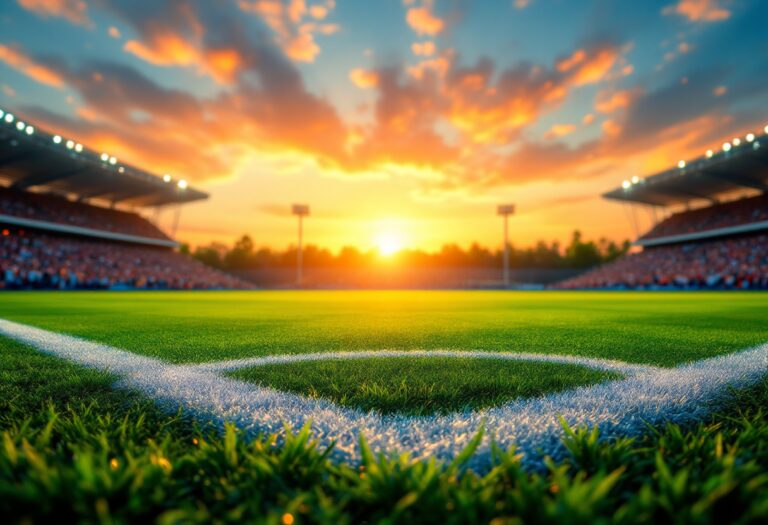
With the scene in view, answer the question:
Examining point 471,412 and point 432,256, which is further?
point 432,256

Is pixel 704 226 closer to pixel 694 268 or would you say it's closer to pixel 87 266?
pixel 694 268

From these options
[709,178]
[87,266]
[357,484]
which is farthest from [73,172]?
[709,178]

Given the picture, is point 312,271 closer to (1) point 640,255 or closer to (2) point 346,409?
(1) point 640,255

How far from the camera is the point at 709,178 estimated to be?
32031 millimetres

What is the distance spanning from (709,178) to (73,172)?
1830 inches

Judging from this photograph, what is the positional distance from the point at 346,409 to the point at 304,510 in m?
0.94

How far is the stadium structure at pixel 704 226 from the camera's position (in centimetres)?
2798

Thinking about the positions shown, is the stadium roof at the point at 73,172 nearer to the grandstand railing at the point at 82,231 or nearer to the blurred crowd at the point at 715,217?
the grandstand railing at the point at 82,231

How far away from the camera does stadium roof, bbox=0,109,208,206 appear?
967 inches

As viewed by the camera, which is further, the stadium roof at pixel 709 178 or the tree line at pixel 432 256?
the tree line at pixel 432 256

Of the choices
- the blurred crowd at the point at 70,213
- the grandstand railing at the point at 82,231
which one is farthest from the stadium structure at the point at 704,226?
the blurred crowd at the point at 70,213

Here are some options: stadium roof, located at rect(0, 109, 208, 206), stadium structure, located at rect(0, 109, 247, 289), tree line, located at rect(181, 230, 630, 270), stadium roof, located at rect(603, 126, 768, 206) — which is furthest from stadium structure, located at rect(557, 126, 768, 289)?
stadium roof, located at rect(0, 109, 208, 206)

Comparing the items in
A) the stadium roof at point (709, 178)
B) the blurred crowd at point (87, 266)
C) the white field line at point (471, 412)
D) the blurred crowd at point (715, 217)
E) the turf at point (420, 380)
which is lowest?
the turf at point (420, 380)

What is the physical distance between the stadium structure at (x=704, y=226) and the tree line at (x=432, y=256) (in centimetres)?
2263
